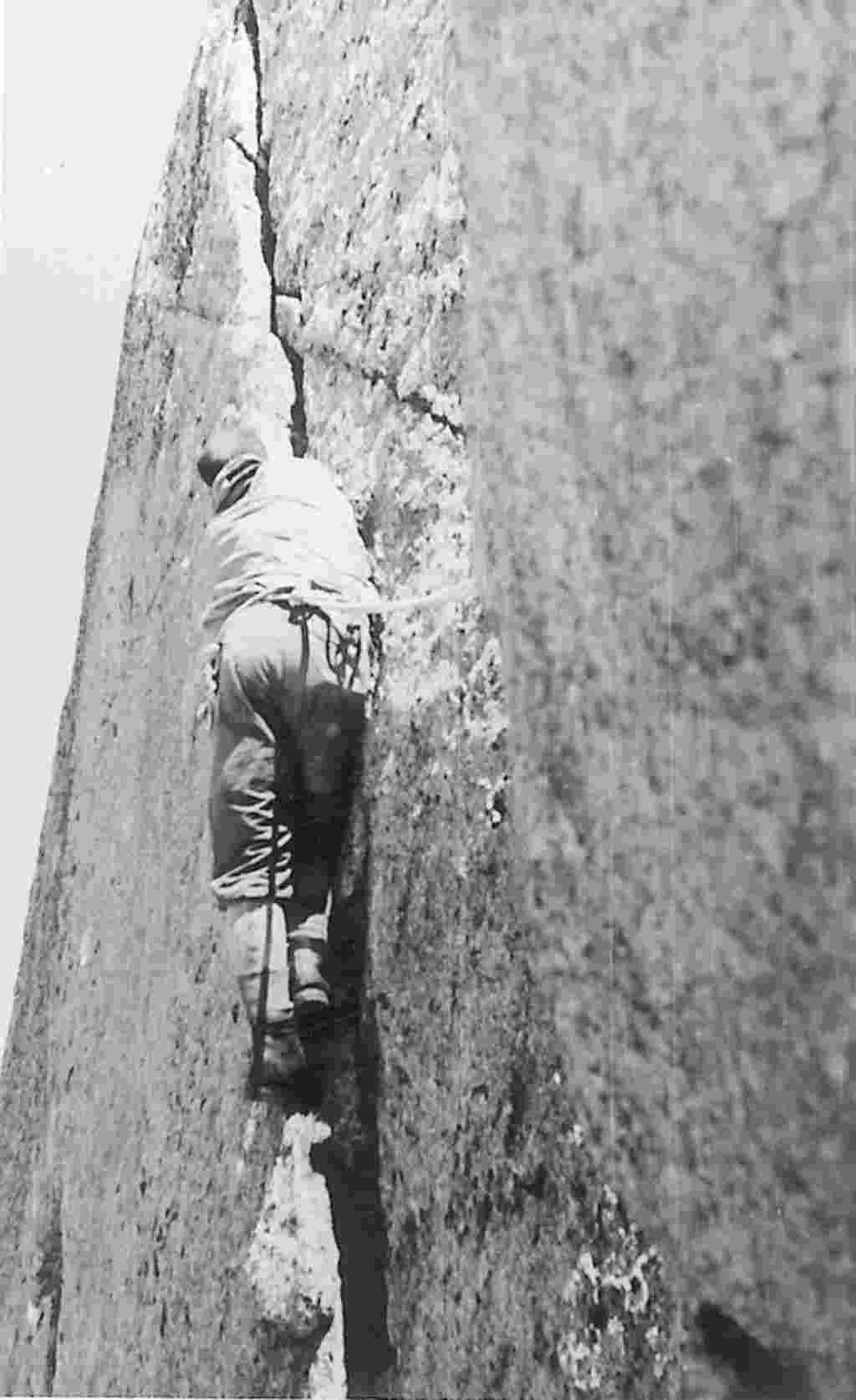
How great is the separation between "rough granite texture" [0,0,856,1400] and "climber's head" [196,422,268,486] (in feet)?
0.13

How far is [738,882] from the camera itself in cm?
95

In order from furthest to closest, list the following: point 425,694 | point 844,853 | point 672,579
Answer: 1. point 425,694
2. point 672,579
3. point 844,853

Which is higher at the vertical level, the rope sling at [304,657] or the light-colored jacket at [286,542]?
the light-colored jacket at [286,542]

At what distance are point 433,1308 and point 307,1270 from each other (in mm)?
153

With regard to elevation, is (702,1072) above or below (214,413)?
below

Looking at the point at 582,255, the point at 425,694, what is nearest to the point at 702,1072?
the point at 425,694

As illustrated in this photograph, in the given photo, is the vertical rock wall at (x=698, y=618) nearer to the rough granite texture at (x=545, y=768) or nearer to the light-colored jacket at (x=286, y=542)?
the rough granite texture at (x=545, y=768)

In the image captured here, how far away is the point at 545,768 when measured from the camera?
1.11m

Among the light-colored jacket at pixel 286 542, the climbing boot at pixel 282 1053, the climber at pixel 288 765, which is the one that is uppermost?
the light-colored jacket at pixel 286 542

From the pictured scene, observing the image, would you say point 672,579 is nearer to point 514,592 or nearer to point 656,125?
point 514,592

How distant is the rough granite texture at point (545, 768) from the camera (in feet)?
3.07

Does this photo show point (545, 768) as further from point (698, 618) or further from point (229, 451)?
point (229, 451)

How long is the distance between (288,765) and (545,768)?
31 cm

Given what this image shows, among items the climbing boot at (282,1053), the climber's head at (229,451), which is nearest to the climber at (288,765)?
the climbing boot at (282,1053)
